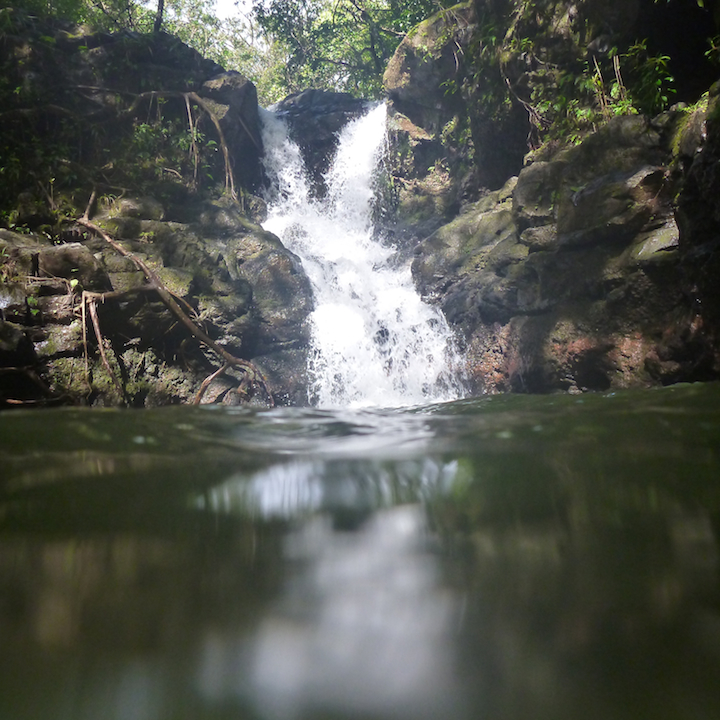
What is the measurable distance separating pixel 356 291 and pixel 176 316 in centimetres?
416

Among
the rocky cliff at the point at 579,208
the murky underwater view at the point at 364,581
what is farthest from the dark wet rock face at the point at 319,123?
the murky underwater view at the point at 364,581

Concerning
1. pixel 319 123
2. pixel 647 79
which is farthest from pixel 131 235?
pixel 319 123

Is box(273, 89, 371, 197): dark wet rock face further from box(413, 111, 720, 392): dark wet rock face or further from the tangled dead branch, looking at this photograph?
box(413, 111, 720, 392): dark wet rock face

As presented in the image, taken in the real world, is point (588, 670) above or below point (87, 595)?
below

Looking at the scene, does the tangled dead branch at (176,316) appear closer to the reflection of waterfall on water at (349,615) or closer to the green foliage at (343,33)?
the reflection of waterfall on water at (349,615)

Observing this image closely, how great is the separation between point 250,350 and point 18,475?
7065 millimetres

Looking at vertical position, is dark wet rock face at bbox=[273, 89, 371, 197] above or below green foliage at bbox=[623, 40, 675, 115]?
above

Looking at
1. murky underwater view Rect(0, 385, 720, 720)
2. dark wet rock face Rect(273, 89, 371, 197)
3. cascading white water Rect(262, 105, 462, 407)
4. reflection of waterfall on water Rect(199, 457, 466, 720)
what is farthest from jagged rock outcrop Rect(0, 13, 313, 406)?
reflection of waterfall on water Rect(199, 457, 466, 720)

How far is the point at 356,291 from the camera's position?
10664 millimetres

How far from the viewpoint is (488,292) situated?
27.1ft

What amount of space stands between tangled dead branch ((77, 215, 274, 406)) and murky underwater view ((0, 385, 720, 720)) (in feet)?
16.0

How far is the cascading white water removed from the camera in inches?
343

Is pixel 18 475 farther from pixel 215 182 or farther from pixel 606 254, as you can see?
pixel 215 182

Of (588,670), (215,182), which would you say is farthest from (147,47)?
(588,670)
